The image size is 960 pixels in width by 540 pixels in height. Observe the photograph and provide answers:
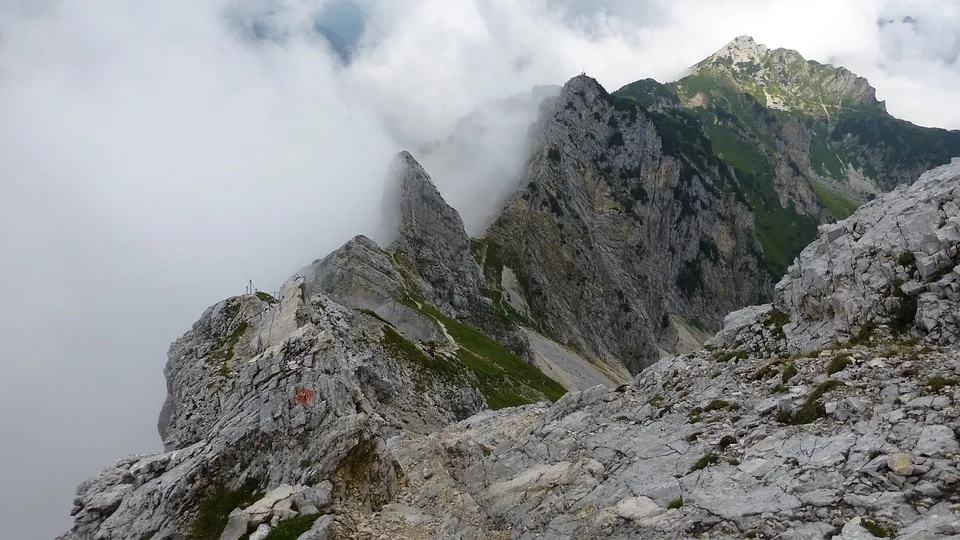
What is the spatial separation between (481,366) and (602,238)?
10570cm

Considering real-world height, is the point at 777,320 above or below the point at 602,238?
below

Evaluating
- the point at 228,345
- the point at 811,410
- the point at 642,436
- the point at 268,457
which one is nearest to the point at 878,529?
the point at 811,410

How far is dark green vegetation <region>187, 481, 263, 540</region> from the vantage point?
73.0 ft

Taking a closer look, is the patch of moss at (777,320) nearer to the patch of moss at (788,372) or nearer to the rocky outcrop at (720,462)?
the rocky outcrop at (720,462)

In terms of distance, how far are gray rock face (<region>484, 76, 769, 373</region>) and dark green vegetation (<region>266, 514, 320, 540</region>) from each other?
109136mm

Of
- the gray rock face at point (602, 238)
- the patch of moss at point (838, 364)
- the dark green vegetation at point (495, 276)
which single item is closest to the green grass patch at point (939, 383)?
the patch of moss at point (838, 364)

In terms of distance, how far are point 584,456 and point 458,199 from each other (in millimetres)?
144146

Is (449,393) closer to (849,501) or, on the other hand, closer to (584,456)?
(584,456)

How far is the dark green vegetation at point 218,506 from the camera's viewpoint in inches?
876

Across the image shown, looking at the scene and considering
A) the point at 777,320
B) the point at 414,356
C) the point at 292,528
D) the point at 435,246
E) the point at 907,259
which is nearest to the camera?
the point at 292,528

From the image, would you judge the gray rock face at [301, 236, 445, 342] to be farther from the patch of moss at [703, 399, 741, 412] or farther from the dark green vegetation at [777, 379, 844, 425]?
the dark green vegetation at [777, 379, 844, 425]

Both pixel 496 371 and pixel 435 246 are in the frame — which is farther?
pixel 435 246

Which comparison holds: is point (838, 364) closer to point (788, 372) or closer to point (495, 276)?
point (788, 372)

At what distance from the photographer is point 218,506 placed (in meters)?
23.5
